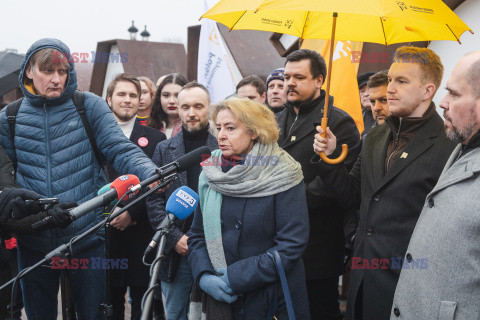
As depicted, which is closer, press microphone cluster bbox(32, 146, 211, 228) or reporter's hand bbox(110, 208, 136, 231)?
press microphone cluster bbox(32, 146, 211, 228)

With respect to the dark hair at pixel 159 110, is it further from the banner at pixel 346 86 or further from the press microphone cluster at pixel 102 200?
the press microphone cluster at pixel 102 200

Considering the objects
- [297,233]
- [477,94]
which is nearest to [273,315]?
[297,233]

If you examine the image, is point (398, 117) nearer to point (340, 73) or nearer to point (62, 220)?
point (62, 220)

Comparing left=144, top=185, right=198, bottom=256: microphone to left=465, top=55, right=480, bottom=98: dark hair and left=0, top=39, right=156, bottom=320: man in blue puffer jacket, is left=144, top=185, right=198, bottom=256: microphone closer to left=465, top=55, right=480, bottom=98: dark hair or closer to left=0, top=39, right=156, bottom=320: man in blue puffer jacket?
left=0, top=39, right=156, bottom=320: man in blue puffer jacket

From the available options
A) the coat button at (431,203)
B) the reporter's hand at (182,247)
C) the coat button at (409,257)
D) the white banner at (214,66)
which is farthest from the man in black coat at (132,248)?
the coat button at (431,203)

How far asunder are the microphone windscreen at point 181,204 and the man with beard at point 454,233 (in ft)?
3.73

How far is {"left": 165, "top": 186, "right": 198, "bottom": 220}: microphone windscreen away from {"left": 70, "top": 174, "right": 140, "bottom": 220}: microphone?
0.61ft

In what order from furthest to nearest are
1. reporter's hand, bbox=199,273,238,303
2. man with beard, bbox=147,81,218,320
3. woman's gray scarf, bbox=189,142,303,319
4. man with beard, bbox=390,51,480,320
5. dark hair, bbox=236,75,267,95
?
1. dark hair, bbox=236,75,267,95
2. man with beard, bbox=147,81,218,320
3. woman's gray scarf, bbox=189,142,303,319
4. reporter's hand, bbox=199,273,238,303
5. man with beard, bbox=390,51,480,320

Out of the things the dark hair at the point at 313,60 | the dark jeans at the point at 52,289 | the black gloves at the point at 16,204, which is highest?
the dark hair at the point at 313,60

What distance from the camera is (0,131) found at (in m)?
2.97

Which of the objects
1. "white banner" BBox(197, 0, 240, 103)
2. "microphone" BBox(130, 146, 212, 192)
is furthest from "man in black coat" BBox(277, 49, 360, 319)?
"white banner" BBox(197, 0, 240, 103)

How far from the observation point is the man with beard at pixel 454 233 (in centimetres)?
190

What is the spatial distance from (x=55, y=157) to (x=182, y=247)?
3.69 feet

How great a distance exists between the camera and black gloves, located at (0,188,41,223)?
7.88 ft
